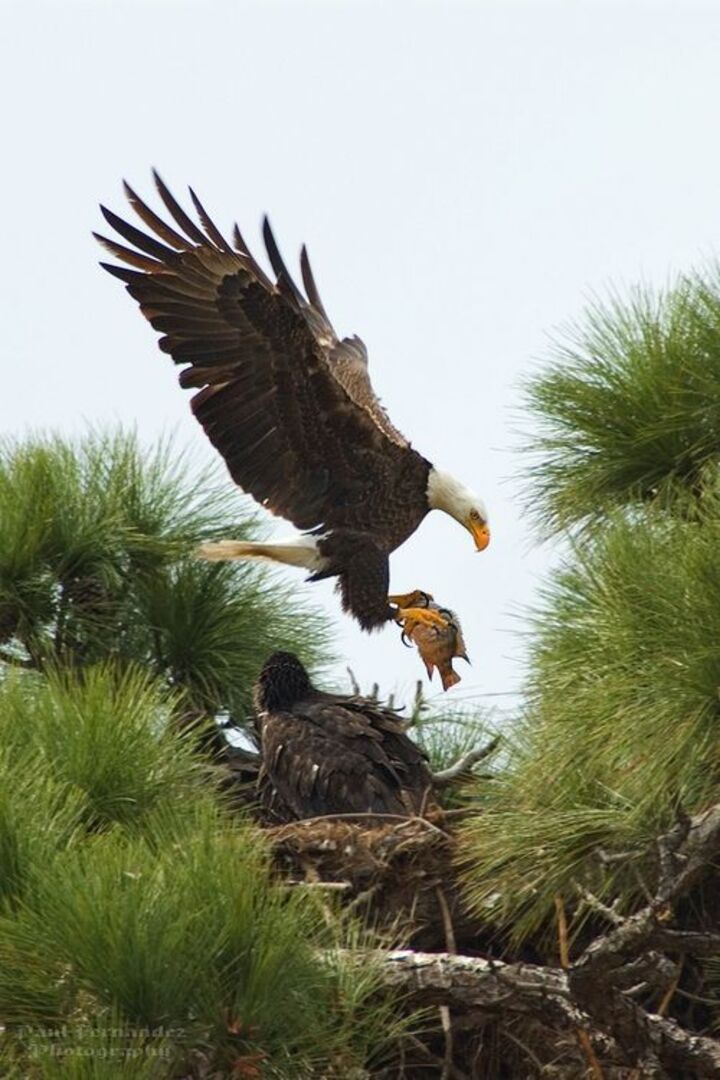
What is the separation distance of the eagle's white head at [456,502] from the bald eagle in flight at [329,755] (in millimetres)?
1335

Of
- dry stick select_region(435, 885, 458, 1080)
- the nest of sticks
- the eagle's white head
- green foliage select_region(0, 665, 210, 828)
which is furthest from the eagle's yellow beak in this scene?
green foliage select_region(0, 665, 210, 828)

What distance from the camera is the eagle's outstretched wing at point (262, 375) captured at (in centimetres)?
797

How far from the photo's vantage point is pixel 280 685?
762cm

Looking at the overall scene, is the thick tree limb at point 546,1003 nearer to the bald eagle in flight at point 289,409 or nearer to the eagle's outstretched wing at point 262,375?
the bald eagle in flight at point 289,409

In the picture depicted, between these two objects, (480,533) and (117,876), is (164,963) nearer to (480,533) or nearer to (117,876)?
(117,876)

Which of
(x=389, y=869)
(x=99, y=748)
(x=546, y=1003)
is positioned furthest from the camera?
(x=389, y=869)

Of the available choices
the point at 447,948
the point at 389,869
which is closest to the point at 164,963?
the point at 447,948

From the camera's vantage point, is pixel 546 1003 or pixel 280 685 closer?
pixel 546 1003

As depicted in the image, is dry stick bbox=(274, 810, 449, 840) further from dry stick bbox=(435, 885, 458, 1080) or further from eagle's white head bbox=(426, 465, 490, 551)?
eagle's white head bbox=(426, 465, 490, 551)

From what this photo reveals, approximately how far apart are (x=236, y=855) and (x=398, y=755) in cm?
237

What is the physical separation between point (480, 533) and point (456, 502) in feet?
0.62

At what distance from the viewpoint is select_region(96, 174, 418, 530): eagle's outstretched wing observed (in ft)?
26.1

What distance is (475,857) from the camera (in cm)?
592

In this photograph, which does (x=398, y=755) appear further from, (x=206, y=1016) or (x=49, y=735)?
(x=206, y=1016)
